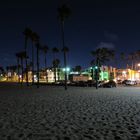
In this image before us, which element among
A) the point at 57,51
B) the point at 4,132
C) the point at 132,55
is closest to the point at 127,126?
the point at 4,132

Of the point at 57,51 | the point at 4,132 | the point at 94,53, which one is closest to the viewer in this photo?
the point at 4,132

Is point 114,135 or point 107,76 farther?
point 107,76

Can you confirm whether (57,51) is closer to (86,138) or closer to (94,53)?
(94,53)

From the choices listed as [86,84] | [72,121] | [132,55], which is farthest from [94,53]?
[72,121]

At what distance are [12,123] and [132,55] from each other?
145519mm

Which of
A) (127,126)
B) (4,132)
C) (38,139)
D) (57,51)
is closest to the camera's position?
(38,139)

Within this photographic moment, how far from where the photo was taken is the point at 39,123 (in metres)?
13.6

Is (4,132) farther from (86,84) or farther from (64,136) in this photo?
(86,84)

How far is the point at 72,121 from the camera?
1416cm

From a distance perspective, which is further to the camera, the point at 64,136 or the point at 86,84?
the point at 86,84

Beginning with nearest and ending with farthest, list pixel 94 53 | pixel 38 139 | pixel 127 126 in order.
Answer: pixel 38 139 < pixel 127 126 < pixel 94 53

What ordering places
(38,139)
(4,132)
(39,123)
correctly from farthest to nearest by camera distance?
(39,123) → (4,132) → (38,139)

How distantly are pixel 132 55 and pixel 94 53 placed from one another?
3071 cm

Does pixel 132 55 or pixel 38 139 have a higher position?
pixel 132 55
